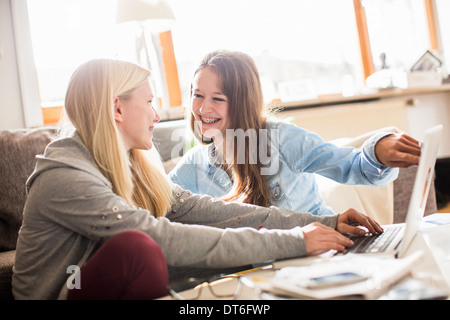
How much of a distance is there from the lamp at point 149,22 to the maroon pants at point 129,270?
193 centimetres

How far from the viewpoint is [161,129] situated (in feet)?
6.75

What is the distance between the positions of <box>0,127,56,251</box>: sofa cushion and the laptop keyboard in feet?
3.92

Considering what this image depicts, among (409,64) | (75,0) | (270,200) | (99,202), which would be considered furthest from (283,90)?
(99,202)

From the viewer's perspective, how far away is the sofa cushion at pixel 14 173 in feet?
5.39

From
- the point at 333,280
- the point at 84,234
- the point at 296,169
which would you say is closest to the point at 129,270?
the point at 84,234

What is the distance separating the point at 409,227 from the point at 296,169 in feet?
2.28

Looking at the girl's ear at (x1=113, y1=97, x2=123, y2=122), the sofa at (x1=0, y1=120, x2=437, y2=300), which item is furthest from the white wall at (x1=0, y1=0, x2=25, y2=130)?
the girl's ear at (x1=113, y1=97, x2=123, y2=122)

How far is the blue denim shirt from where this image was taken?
1299 millimetres

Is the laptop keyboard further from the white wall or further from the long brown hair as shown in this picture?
the white wall

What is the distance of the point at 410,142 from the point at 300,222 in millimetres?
320

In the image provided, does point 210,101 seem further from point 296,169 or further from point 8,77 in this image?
point 8,77

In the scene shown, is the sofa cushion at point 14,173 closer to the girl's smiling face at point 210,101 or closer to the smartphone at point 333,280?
the girl's smiling face at point 210,101

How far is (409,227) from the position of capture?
858 millimetres
